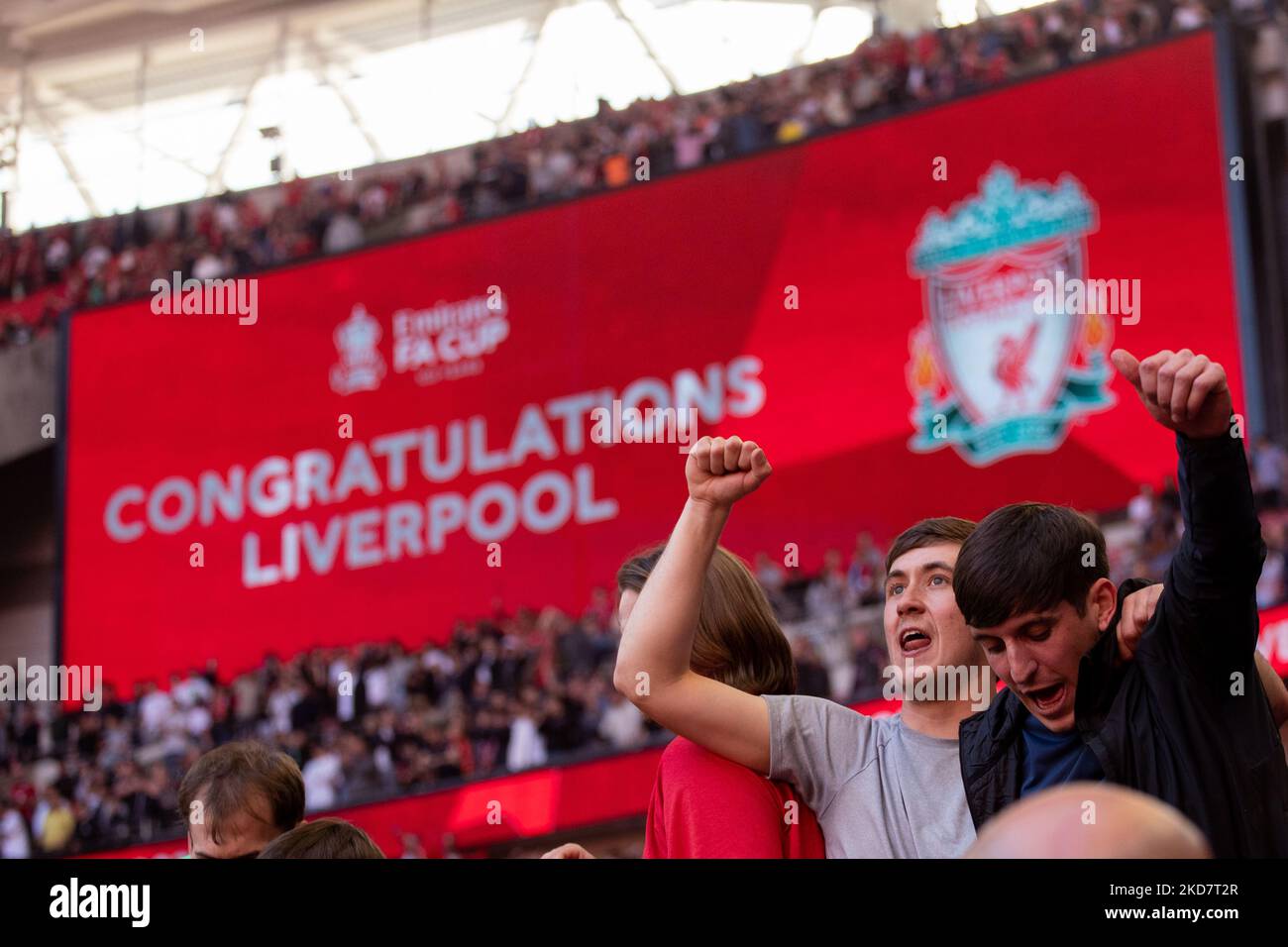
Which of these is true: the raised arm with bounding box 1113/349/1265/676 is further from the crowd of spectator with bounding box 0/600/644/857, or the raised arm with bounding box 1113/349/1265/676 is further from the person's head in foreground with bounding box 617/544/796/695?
the crowd of spectator with bounding box 0/600/644/857

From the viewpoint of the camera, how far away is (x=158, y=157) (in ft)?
54.4

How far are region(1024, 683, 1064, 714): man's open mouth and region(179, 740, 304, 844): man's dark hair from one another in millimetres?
Answer: 1054

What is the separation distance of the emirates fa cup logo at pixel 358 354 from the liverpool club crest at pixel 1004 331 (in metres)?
4.45

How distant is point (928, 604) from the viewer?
2.05m

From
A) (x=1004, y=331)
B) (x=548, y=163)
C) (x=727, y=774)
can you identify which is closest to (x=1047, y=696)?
(x=727, y=774)

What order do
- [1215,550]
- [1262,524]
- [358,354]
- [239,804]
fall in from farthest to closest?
1. [358,354]
2. [1262,524]
3. [239,804]
4. [1215,550]

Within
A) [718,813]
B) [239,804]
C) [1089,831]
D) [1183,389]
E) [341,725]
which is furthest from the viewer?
[341,725]

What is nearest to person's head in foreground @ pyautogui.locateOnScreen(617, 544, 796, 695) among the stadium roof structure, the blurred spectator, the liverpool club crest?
the blurred spectator

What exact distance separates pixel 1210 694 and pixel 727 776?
1.71 feet

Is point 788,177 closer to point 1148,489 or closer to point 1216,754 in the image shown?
point 1148,489

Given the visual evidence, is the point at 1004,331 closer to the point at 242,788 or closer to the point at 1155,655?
the point at 242,788

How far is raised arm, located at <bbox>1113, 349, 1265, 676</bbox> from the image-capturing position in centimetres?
161
